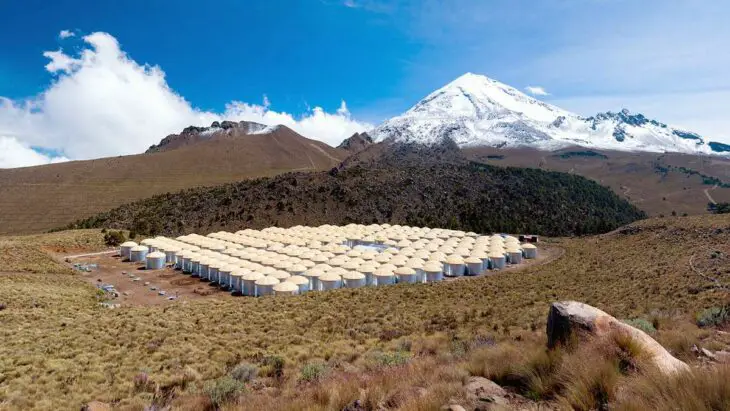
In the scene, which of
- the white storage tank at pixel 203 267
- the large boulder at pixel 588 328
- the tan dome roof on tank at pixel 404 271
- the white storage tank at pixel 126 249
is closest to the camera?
the large boulder at pixel 588 328

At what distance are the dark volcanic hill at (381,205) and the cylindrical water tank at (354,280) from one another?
4354 cm

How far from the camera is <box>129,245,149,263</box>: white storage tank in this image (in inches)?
1738

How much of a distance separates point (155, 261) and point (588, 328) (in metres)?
43.5

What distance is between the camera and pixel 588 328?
276 inches

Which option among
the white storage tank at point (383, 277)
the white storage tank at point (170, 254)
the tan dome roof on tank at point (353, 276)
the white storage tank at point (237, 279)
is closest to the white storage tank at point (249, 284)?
the white storage tank at point (237, 279)

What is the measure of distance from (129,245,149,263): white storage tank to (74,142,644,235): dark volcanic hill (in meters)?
28.4

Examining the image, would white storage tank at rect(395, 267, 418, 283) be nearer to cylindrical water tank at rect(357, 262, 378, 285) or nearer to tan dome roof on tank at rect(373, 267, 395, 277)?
tan dome roof on tank at rect(373, 267, 395, 277)

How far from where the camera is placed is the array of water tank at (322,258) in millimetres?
33969

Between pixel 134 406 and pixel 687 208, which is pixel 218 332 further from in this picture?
pixel 687 208

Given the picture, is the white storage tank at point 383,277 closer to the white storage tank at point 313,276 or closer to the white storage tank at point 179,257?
the white storage tank at point 313,276

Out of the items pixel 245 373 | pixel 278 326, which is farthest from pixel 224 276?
pixel 245 373

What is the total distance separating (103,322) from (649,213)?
141887mm

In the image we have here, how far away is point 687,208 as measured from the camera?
123 meters

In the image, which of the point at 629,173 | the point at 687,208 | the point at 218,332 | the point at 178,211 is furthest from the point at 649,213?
the point at 218,332
